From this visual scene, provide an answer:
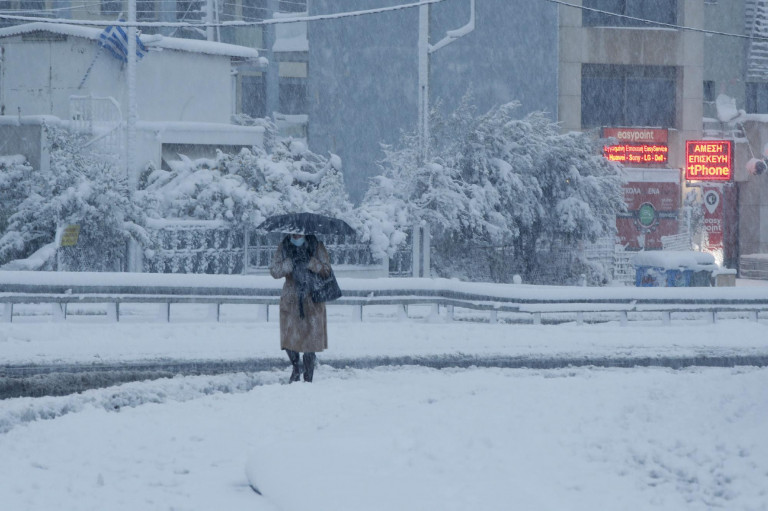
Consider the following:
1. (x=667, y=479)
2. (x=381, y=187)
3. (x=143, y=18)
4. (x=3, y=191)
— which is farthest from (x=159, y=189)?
(x=143, y=18)

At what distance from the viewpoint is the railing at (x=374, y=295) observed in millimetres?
18188

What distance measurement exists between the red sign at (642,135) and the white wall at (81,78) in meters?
14.4

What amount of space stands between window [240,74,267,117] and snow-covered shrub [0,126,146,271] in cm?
2720

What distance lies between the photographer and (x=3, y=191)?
84.3ft

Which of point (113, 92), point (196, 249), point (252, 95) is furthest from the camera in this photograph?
point (252, 95)

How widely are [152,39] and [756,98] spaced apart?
919 inches

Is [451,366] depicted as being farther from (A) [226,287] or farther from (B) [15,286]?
(B) [15,286]

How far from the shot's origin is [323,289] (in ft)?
39.7

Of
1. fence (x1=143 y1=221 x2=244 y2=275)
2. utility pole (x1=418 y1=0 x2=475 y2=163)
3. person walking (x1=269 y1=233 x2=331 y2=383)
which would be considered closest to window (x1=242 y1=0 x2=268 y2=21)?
utility pole (x1=418 y1=0 x2=475 y2=163)

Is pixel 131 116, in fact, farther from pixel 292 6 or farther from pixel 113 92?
pixel 292 6

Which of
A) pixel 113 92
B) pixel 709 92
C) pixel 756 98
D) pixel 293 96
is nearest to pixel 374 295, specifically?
pixel 113 92

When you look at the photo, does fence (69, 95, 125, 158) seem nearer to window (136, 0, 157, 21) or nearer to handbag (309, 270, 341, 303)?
handbag (309, 270, 341, 303)

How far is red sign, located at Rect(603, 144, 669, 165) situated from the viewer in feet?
129

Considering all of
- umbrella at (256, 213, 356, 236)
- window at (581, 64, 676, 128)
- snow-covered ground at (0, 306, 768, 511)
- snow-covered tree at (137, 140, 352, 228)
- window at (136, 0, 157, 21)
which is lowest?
snow-covered ground at (0, 306, 768, 511)
